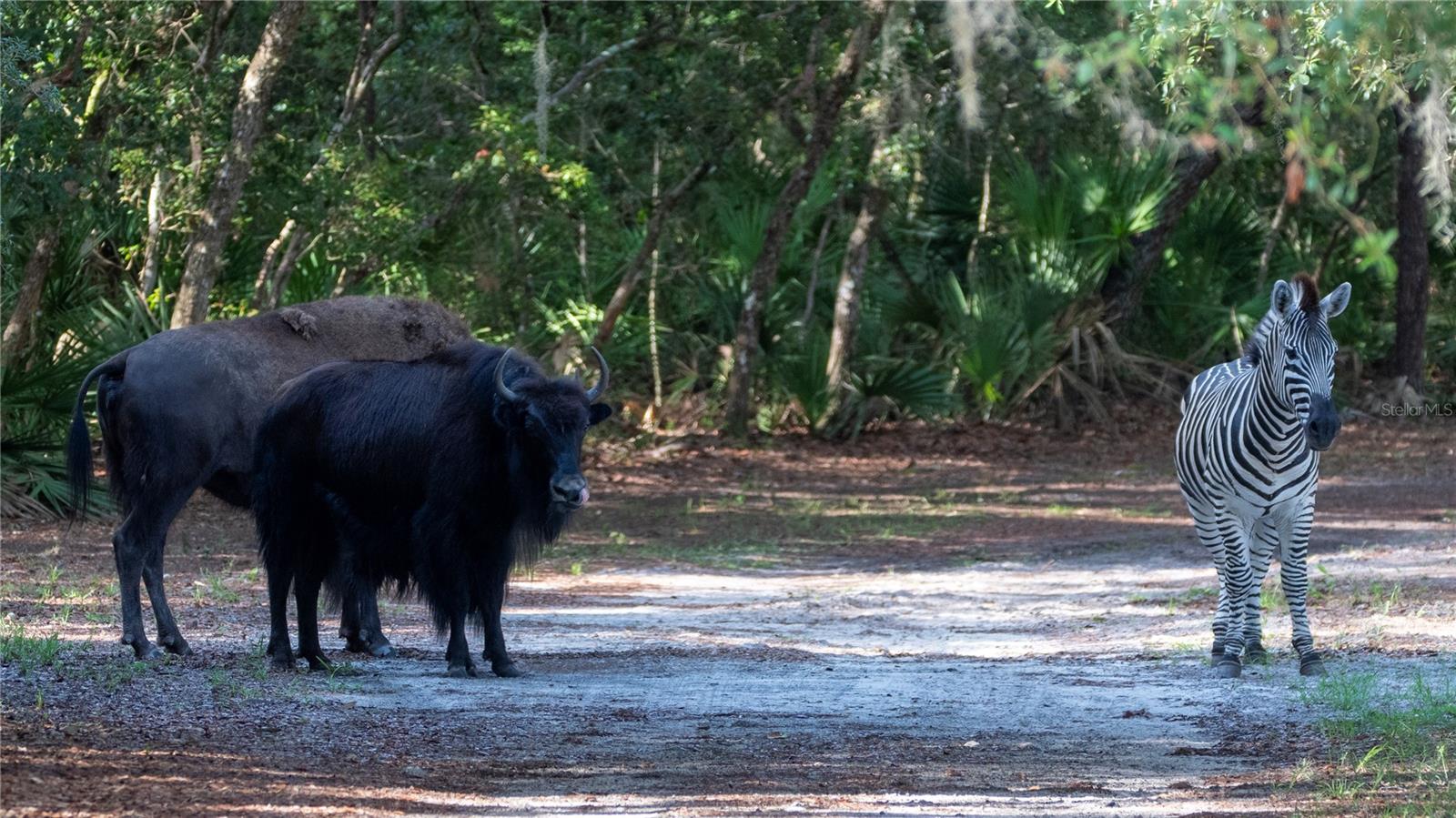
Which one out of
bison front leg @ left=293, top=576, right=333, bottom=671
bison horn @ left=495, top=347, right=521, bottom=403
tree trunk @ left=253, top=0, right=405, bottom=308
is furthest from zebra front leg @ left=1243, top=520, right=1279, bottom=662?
tree trunk @ left=253, top=0, right=405, bottom=308

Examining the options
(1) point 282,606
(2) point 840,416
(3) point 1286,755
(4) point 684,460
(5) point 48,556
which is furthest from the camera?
(2) point 840,416

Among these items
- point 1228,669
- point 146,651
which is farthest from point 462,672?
point 1228,669

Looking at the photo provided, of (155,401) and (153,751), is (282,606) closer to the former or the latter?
(155,401)

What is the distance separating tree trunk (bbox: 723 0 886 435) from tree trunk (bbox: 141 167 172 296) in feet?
23.2

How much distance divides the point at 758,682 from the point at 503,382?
194cm

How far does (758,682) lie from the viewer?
29.5ft

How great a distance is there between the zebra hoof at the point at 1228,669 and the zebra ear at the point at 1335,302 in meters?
1.85

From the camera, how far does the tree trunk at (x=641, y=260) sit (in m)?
20.2

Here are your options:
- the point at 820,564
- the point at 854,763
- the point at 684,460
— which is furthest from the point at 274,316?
the point at 684,460

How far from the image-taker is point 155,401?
9586 mm

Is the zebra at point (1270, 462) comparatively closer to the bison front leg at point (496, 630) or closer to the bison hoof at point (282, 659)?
the bison front leg at point (496, 630)

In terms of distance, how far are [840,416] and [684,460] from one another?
2.52 metres

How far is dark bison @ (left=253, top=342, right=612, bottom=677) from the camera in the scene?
29.0 ft

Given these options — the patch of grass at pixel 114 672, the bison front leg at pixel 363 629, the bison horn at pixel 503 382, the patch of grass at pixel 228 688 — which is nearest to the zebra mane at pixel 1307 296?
the bison horn at pixel 503 382
